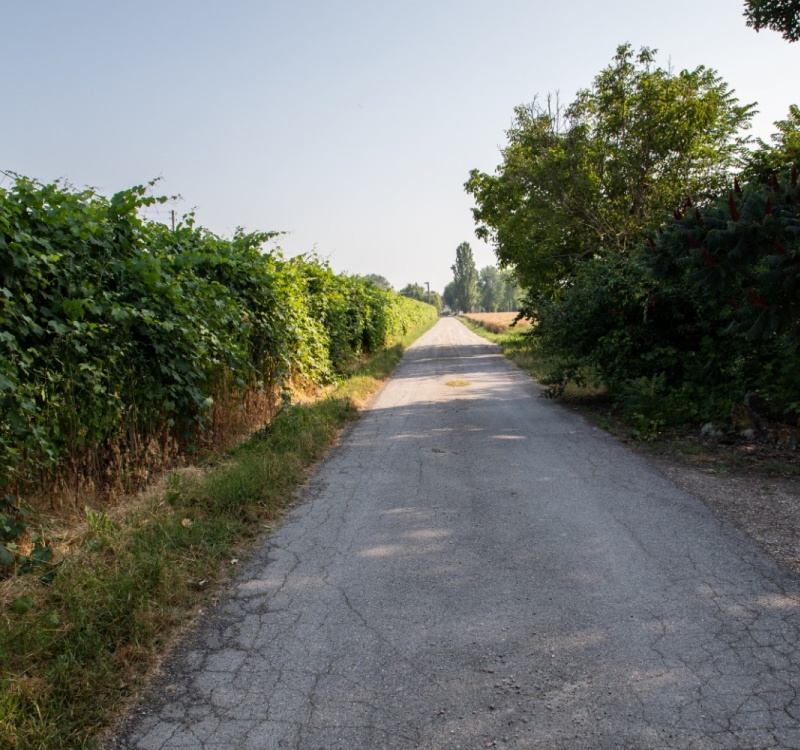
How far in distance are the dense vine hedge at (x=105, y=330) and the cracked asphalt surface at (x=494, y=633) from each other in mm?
1734

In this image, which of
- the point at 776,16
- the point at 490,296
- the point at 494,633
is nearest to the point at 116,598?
the point at 494,633

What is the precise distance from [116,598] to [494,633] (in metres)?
2.13

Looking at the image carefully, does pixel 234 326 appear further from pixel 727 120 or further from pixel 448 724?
pixel 727 120

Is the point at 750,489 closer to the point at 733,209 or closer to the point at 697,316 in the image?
the point at 733,209

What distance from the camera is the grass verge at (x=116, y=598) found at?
103 inches

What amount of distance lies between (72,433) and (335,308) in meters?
9.78

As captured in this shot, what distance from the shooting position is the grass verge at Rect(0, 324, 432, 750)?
262 centimetres

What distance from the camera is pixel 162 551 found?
4.14m

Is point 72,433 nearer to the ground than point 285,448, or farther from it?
farther from it

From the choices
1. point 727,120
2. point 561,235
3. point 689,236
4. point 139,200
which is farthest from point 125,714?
point 727,120

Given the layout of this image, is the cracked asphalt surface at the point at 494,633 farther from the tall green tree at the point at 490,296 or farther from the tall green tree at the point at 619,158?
the tall green tree at the point at 490,296

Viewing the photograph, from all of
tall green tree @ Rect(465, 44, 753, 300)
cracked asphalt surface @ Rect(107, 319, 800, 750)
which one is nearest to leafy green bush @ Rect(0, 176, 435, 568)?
cracked asphalt surface @ Rect(107, 319, 800, 750)

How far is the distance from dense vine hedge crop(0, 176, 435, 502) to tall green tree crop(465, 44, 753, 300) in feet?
37.5

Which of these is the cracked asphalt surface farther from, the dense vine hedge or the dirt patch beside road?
the dense vine hedge
